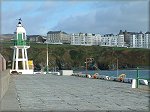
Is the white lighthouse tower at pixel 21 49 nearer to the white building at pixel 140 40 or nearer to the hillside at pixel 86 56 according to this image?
the white building at pixel 140 40

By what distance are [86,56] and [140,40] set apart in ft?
76.5

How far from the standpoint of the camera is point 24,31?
82625 millimetres

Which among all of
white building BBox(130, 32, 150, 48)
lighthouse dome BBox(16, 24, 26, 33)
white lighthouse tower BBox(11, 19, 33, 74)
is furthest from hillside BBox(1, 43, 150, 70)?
white lighthouse tower BBox(11, 19, 33, 74)

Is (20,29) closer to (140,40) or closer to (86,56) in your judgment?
(86,56)

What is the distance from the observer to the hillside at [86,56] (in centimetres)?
15138

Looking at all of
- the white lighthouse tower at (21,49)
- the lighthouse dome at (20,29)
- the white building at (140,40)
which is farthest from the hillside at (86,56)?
the white lighthouse tower at (21,49)

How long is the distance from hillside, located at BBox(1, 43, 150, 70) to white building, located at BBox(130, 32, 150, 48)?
2921mm

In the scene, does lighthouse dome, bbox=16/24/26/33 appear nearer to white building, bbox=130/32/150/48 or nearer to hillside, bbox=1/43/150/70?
white building, bbox=130/32/150/48

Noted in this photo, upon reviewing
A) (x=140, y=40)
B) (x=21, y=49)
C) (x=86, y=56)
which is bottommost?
(x=21, y=49)

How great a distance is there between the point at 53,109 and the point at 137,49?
5570 inches

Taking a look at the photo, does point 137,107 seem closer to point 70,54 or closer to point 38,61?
point 38,61

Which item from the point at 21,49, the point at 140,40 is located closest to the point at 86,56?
the point at 140,40

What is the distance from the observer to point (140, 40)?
158875 millimetres

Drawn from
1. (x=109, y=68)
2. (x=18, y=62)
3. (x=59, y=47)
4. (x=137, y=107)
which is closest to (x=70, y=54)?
(x=59, y=47)
